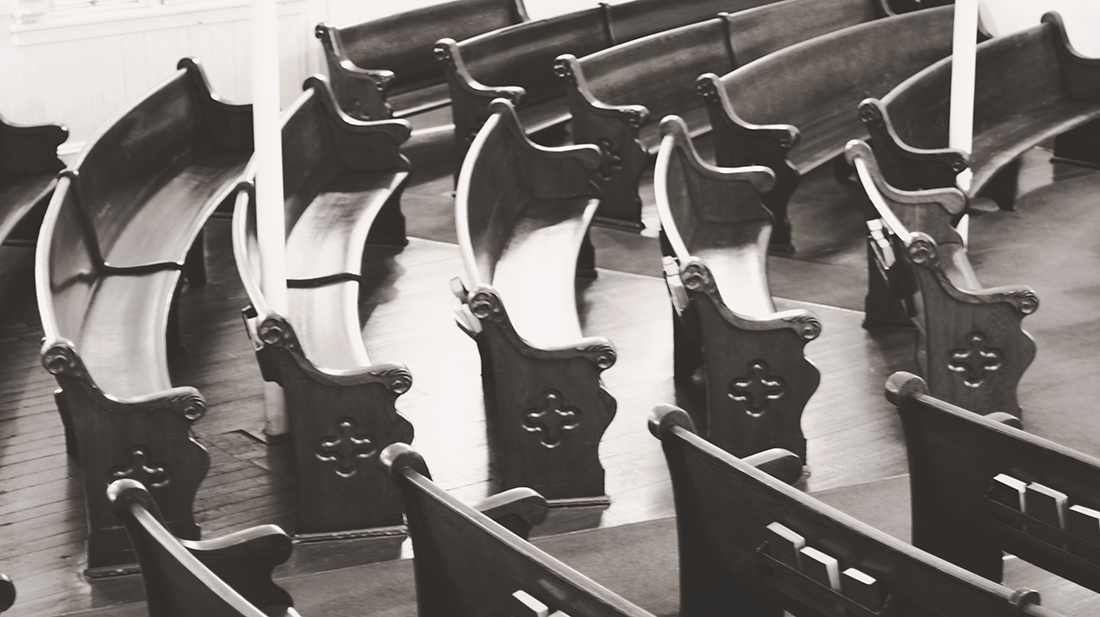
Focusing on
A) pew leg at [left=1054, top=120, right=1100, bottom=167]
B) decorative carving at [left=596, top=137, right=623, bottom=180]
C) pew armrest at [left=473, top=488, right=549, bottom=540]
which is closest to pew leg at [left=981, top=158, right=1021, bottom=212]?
pew leg at [left=1054, top=120, right=1100, bottom=167]

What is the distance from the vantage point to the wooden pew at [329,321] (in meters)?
3.51

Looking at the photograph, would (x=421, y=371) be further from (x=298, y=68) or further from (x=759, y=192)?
(x=298, y=68)

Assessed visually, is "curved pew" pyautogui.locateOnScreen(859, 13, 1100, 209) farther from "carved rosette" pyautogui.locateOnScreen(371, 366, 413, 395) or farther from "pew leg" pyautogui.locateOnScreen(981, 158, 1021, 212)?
"carved rosette" pyautogui.locateOnScreen(371, 366, 413, 395)

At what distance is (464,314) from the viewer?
3.83 meters

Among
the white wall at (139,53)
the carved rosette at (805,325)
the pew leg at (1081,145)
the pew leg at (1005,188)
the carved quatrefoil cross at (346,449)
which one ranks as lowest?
the carved quatrefoil cross at (346,449)

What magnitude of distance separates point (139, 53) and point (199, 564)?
5.49 metres

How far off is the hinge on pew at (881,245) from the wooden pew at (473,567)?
92.3 inches

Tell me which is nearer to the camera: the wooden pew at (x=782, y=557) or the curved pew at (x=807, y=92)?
the wooden pew at (x=782, y=557)

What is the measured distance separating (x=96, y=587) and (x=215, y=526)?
388mm

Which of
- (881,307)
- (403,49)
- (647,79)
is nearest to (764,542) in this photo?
(881,307)

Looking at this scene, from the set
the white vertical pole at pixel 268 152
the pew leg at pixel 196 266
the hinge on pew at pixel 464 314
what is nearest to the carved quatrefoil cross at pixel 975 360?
the hinge on pew at pixel 464 314

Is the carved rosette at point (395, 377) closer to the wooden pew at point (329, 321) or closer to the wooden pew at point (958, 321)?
the wooden pew at point (329, 321)

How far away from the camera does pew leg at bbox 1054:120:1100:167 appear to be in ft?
22.7

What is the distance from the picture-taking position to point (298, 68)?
7.71 meters
